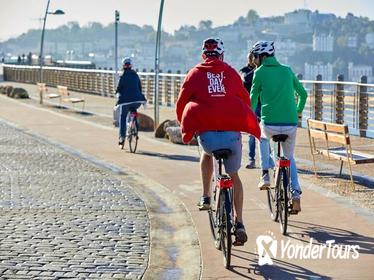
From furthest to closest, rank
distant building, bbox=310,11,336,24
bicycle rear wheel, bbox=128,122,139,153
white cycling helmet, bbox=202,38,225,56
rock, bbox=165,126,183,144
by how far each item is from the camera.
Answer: distant building, bbox=310,11,336,24
rock, bbox=165,126,183,144
bicycle rear wheel, bbox=128,122,139,153
white cycling helmet, bbox=202,38,225,56

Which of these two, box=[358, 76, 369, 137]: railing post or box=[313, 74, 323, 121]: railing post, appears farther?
box=[313, 74, 323, 121]: railing post

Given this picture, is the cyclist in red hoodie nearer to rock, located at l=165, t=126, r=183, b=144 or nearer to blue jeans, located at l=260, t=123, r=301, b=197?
blue jeans, located at l=260, t=123, r=301, b=197

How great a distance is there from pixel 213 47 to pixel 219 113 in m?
0.61

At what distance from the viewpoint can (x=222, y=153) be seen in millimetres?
7559

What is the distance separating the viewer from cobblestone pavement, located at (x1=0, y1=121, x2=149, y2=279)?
24.4 ft

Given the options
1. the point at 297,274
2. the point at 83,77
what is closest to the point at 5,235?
the point at 297,274

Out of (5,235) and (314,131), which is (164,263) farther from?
(314,131)

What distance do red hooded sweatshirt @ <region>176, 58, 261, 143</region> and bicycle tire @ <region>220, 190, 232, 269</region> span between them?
561mm

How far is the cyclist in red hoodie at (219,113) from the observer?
7.61 metres

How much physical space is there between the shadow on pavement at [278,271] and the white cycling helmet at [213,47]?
5.66ft

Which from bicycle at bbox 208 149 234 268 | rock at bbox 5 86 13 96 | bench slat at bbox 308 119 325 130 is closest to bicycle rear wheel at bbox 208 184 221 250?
bicycle at bbox 208 149 234 268

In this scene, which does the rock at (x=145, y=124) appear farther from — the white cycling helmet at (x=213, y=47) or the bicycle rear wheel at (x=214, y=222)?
the white cycling helmet at (x=213, y=47)

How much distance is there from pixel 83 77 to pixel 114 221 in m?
40.8

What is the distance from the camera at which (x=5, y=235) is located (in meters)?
8.71
